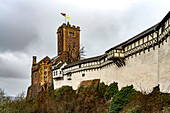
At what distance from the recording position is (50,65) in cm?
5178

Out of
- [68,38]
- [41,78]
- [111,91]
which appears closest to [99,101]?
[111,91]

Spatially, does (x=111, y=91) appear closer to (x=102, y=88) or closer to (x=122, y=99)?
(x=102, y=88)

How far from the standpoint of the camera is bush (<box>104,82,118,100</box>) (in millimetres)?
26000

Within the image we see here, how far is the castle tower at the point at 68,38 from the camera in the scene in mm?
55000

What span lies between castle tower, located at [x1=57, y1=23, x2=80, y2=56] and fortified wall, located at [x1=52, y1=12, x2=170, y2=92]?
2149 cm

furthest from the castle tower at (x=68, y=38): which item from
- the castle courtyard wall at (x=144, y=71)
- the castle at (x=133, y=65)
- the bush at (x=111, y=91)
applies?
the bush at (x=111, y=91)

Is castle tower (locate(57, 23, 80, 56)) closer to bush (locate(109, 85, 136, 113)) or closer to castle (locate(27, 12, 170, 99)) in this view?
castle (locate(27, 12, 170, 99))

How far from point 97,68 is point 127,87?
35.4ft

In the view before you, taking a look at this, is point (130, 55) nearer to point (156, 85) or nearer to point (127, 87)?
point (127, 87)

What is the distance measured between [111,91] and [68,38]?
32923mm

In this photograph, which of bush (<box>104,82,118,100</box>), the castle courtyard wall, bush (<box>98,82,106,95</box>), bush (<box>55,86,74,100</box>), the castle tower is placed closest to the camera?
the castle courtyard wall

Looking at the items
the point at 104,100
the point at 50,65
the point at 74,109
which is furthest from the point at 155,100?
the point at 50,65

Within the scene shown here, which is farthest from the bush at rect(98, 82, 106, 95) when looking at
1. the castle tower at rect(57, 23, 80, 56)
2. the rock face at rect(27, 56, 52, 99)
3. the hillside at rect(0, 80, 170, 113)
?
the castle tower at rect(57, 23, 80, 56)

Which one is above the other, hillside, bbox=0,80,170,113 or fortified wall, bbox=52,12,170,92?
fortified wall, bbox=52,12,170,92
